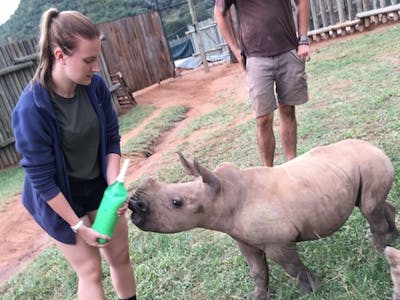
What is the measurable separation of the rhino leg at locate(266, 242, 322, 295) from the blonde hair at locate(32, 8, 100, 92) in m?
1.45

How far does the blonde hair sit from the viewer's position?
95.3 inches

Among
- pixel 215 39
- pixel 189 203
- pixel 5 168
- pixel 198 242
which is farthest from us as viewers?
pixel 215 39

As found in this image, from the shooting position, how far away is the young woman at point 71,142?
2477 mm

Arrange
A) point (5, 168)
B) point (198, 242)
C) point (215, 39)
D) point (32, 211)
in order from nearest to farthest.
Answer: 1. point (32, 211)
2. point (198, 242)
3. point (5, 168)
4. point (215, 39)

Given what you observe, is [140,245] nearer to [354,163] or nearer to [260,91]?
[260,91]

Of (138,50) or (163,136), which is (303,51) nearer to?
(163,136)

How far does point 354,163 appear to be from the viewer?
2.74 m

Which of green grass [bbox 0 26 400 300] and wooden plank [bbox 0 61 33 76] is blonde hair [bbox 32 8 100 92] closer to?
green grass [bbox 0 26 400 300]

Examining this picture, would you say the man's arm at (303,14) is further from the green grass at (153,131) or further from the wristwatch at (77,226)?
the green grass at (153,131)

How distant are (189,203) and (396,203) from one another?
1.57 metres

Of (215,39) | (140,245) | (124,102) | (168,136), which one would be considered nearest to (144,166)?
(168,136)

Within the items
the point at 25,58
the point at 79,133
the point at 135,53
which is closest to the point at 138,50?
Answer: the point at 135,53

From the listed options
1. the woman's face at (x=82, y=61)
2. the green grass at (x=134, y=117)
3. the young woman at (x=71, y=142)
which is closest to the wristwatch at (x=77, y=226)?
the young woman at (x=71, y=142)

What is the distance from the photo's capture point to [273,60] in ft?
14.2
